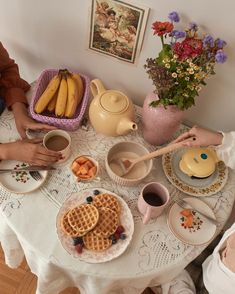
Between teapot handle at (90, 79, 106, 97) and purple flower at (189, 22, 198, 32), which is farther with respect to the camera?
teapot handle at (90, 79, 106, 97)

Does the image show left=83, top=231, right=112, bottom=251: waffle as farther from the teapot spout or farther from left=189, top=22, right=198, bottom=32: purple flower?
left=189, top=22, right=198, bottom=32: purple flower

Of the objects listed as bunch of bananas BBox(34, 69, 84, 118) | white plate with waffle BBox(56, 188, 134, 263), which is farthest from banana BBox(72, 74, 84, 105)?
white plate with waffle BBox(56, 188, 134, 263)

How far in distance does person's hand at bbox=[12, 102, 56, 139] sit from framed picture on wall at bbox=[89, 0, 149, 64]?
329mm

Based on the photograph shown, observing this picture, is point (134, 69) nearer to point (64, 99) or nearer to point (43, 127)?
point (64, 99)

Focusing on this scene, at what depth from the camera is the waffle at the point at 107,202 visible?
987 mm

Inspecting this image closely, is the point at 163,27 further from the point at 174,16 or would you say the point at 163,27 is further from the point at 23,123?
the point at 23,123

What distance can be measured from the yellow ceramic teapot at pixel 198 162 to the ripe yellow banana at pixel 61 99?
432mm

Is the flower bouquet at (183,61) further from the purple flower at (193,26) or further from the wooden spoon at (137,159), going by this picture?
the wooden spoon at (137,159)

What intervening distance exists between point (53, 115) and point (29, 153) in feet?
0.64

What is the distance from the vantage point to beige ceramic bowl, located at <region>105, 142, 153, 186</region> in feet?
3.50

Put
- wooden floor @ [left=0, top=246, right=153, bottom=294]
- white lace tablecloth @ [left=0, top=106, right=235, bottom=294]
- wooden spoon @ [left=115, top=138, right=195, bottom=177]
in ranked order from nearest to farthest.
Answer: white lace tablecloth @ [left=0, top=106, right=235, bottom=294]
wooden spoon @ [left=115, top=138, right=195, bottom=177]
wooden floor @ [left=0, top=246, right=153, bottom=294]

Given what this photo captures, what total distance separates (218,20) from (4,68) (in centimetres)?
76

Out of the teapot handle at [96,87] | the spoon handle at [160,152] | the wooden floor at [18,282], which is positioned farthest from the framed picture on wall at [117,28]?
the wooden floor at [18,282]

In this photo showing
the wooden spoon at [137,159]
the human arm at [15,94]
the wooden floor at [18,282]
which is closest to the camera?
the wooden spoon at [137,159]
